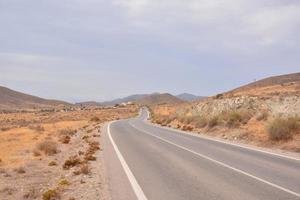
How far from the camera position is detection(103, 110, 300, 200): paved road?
35.9 feet

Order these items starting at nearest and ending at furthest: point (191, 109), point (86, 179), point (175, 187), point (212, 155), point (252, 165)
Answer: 1. point (175, 187)
2. point (86, 179)
3. point (252, 165)
4. point (212, 155)
5. point (191, 109)

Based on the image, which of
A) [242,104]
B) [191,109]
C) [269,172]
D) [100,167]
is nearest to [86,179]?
[100,167]

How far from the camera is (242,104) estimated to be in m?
45.2

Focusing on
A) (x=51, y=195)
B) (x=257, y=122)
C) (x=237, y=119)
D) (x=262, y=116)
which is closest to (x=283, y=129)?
(x=257, y=122)

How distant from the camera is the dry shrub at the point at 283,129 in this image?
973 inches

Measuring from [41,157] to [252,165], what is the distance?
36.7ft

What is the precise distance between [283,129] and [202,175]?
12.0 meters

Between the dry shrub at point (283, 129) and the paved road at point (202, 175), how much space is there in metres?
3.83

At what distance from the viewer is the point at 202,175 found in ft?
45.7

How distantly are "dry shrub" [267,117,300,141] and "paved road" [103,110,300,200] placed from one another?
3.83 m

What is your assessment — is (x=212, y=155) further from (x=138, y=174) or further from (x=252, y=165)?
(x=138, y=174)

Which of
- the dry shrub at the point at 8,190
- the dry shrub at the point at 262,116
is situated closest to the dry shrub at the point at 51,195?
the dry shrub at the point at 8,190

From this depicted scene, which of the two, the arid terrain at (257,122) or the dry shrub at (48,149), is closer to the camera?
the dry shrub at (48,149)

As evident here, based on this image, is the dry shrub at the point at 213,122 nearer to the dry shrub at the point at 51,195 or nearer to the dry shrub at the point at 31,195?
the dry shrub at the point at 31,195
